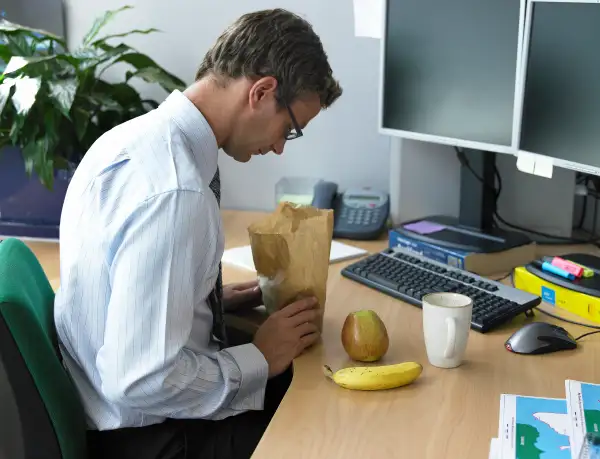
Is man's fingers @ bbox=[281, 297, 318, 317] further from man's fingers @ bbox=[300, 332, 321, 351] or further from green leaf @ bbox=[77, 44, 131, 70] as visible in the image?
green leaf @ bbox=[77, 44, 131, 70]

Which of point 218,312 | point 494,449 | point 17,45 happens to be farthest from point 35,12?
point 494,449

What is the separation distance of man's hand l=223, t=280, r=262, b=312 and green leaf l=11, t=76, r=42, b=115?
0.70m

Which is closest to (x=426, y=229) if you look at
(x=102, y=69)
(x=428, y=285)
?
(x=428, y=285)

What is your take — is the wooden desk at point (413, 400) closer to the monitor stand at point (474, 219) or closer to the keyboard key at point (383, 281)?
the keyboard key at point (383, 281)

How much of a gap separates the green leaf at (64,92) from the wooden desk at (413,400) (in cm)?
87

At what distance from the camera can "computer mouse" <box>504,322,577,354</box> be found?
4.23 feet

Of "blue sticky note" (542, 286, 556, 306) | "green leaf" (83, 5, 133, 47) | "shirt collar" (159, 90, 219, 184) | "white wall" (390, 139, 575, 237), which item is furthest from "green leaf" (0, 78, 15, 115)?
"blue sticky note" (542, 286, 556, 306)

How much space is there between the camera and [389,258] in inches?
66.3

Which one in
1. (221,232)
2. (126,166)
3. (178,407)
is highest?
(126,166)

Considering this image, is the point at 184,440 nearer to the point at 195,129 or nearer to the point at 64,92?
the point at 195,129

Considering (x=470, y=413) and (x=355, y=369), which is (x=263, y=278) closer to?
(x=355, y=369)

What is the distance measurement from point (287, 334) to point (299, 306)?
0.23 ft

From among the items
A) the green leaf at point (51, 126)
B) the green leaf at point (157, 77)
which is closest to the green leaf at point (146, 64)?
the green leaf at point (157, 77)

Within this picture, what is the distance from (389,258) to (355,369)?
524 millimetres
